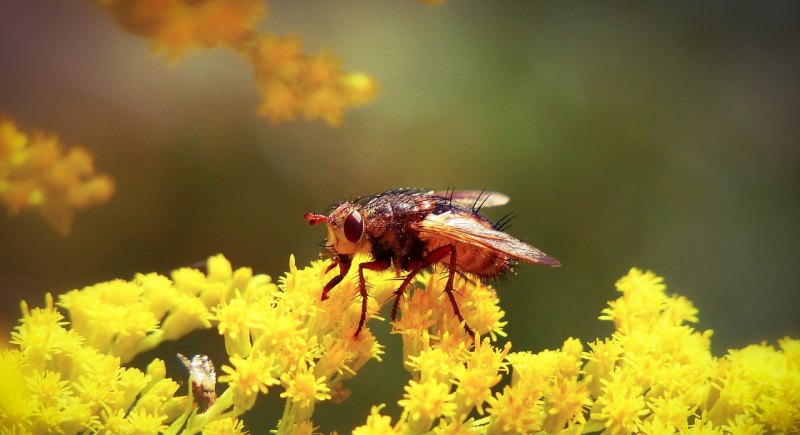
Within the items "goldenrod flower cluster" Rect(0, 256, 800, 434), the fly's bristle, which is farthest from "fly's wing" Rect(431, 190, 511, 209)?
"goldenrod flower cluster" Rect(0, 256, 800, 434)

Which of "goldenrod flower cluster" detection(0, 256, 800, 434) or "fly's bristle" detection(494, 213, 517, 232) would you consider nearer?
"goldenrod flower cluster" detection(0, 256, 800, 434)

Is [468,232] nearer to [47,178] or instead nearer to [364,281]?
[364,281]

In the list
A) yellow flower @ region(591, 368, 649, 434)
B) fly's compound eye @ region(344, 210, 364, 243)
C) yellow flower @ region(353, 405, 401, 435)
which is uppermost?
fly's compound eye @ region(344, 210, 364, 243)

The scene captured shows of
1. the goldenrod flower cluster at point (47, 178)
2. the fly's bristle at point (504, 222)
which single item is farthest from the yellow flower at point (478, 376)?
the goldenrod flower cluster at point (47, 178)

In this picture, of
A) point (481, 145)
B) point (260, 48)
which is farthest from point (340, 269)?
point (481, 145)

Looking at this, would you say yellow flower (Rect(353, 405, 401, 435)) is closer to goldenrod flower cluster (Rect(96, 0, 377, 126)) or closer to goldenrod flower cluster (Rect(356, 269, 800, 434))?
goldenrod flower cluster (Rect(356, 269, 800, 434))

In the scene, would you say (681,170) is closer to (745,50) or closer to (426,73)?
(745,50)

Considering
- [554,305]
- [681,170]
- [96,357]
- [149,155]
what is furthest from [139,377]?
[681,170]
